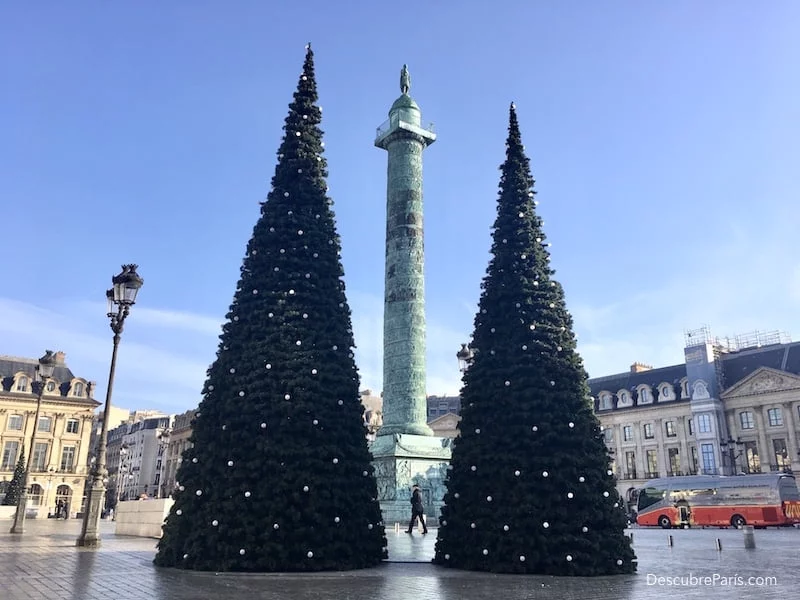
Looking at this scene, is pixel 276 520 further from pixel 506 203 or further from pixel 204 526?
pixel 506 203

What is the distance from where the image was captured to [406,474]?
2847cm

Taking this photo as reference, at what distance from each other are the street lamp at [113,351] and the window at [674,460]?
67883mm

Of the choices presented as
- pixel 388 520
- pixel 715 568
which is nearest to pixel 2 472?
pixel 388 520

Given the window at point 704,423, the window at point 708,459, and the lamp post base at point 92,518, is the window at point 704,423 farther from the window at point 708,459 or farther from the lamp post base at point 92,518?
the lamp post base at point 92,518

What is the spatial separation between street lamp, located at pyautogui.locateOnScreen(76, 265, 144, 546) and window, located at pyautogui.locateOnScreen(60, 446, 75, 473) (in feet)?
229

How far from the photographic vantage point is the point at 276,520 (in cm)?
1220

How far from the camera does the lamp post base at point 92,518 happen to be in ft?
58.5

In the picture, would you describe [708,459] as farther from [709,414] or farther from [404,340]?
[404,340]

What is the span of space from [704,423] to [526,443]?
67.2 meters

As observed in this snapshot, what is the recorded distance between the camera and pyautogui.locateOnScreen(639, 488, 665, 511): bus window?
4478 centimetres

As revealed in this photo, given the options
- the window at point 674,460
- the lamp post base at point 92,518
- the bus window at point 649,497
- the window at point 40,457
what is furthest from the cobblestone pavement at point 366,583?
the window at point 40,457

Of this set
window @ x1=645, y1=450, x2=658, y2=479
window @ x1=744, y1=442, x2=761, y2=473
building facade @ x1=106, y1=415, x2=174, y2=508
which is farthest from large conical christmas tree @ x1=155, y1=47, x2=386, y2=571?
building facade @ x1=106, y1=415, x2=174, y2=508

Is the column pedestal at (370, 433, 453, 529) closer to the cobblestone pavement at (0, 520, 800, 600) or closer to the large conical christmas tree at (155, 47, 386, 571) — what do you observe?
the cobblestone pavement at (0, 520, 800, 600)

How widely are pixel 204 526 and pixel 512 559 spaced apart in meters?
5.60
